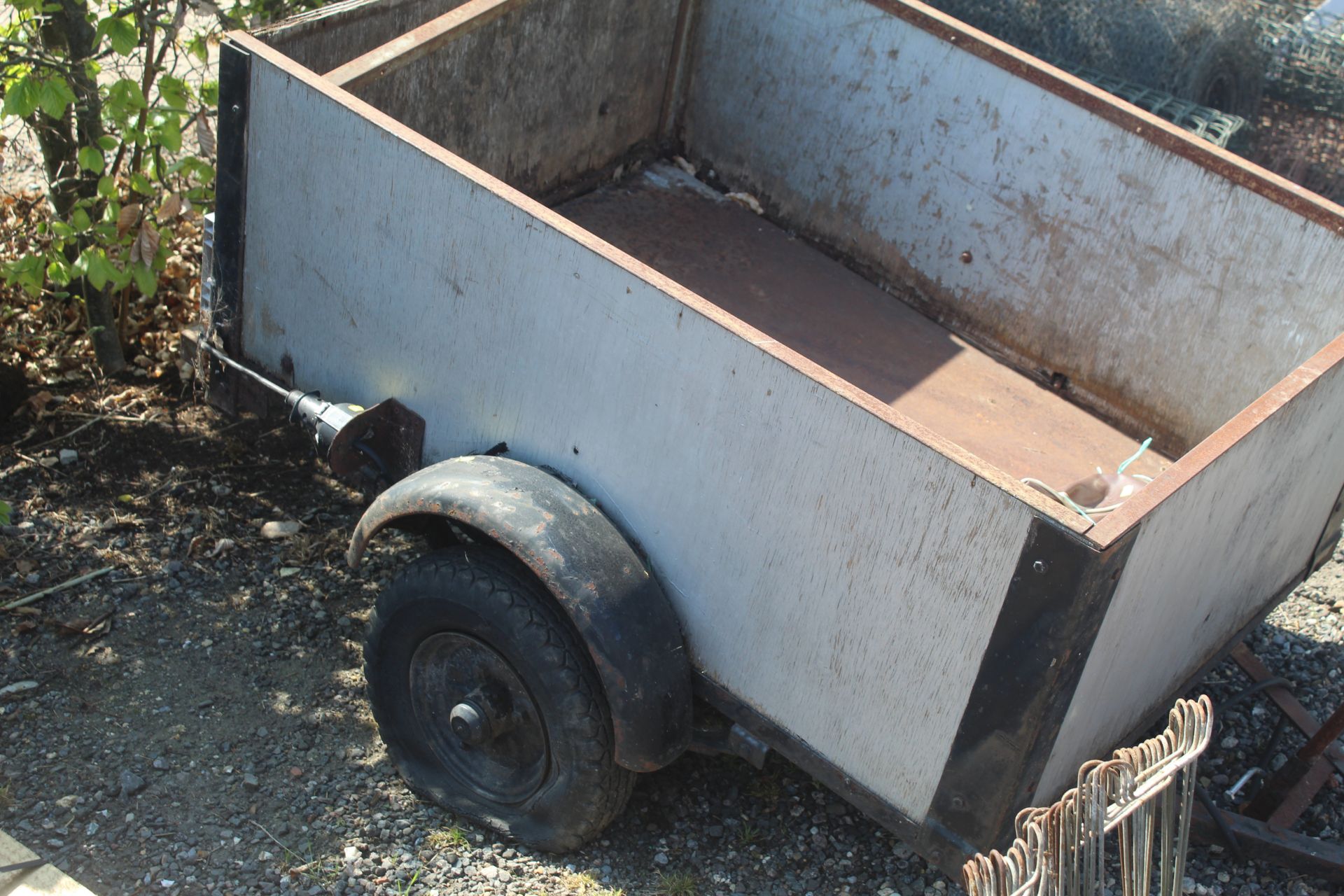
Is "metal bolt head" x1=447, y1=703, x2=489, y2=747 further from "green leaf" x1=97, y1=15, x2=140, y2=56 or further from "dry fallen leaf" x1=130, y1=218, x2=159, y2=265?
"green leaf" x1=97, y1=15, x2=140, y2=56

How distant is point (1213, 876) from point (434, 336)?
7.76ft

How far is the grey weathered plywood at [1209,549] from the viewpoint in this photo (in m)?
2.47

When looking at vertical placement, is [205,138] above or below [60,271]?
above

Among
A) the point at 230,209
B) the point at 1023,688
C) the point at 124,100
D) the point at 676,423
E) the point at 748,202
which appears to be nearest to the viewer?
the point at 1023,688

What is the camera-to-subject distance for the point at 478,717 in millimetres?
2934

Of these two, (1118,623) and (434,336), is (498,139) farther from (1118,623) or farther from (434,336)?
(1118,623)

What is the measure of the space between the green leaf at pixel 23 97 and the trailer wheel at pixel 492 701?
157cm

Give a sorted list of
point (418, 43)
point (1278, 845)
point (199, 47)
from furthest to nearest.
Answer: point (199, 47), point (418, 43), point (1278, 845)

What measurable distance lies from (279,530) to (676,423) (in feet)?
5.79

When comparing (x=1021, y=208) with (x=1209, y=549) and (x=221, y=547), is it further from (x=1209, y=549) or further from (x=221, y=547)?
(x=221, y=547)

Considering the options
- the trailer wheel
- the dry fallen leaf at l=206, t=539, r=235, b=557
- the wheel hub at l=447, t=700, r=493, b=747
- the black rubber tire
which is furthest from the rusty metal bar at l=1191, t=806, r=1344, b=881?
the black rubber tire

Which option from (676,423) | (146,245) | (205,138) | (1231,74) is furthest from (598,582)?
(1231,74)

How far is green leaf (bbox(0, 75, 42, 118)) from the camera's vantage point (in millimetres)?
3309

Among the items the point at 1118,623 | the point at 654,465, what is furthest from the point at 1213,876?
the point at 654,465
